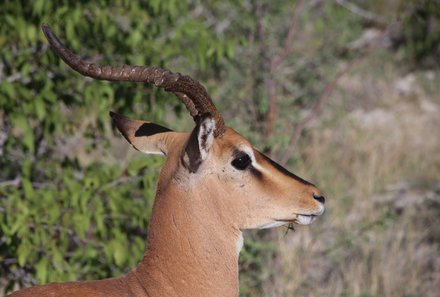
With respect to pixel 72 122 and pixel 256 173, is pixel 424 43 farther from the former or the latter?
pixel 256 173

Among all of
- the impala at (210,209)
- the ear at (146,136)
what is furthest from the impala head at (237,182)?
the ear at (146,136)

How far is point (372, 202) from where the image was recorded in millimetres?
9008

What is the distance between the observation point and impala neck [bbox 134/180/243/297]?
4.09m

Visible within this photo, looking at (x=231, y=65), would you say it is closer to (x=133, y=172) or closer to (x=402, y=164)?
(x=402, y=164)

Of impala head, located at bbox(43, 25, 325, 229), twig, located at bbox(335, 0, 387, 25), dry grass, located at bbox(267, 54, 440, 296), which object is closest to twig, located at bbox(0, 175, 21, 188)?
impala head, located at bbox(43, 25, 325, 229)

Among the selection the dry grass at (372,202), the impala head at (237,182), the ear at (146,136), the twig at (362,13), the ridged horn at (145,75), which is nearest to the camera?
the ridged horn at (145,75)

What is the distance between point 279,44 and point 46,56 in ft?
17.6

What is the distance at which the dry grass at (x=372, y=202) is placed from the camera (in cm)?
720

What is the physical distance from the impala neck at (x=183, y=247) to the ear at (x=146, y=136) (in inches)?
13.8

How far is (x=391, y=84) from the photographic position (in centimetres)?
1502

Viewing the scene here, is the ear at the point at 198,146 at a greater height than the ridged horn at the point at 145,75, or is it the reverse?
the ridged horn at the point at 145,75

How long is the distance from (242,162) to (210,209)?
270 mm

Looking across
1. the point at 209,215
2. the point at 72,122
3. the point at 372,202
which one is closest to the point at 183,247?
the point at 209,215

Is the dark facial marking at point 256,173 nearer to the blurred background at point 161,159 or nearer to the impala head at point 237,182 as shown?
the impala head at point 237,182
